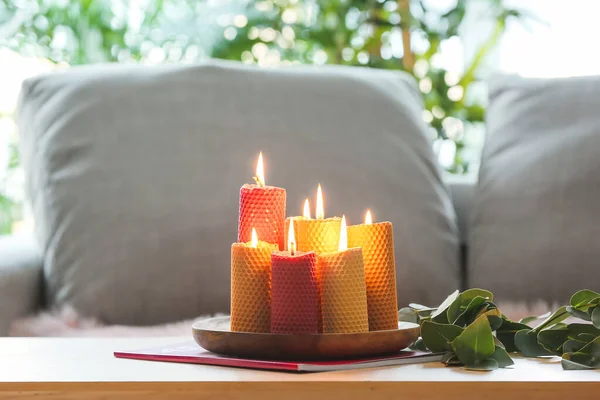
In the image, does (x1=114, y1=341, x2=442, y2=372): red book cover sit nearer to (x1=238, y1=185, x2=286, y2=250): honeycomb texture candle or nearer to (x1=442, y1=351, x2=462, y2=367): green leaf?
(x1=442, y1=351, x2=462, y2=367): green leaf

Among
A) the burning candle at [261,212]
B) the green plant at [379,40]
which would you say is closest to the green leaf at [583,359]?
the burning candle at [261,212]

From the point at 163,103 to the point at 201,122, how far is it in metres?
0.09

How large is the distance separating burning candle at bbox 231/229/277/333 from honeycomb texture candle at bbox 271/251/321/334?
0.08ft

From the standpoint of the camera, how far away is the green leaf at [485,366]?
2.73 ft

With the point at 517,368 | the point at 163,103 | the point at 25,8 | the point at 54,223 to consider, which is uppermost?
the point at 25,8

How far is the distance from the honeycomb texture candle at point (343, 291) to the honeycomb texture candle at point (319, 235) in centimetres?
5

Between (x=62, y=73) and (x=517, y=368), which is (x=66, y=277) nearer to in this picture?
(x=62, y=73)

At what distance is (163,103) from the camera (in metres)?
1.69

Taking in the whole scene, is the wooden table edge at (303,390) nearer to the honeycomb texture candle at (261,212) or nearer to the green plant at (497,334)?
the green plant at (497,334)

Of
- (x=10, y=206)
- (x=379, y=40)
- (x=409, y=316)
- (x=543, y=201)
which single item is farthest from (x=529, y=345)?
(x=10, y=206)

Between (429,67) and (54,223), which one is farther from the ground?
(429,67)

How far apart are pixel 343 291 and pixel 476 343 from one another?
14 cm

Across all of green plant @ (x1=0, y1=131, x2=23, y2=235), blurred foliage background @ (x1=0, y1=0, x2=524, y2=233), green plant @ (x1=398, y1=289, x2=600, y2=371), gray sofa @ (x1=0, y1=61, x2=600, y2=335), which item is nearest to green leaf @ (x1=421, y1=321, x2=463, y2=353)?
green plant @ (x1=398, y1=289, x2=600, y2=371)

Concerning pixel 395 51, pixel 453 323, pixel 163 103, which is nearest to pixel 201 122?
pixel 163 103
